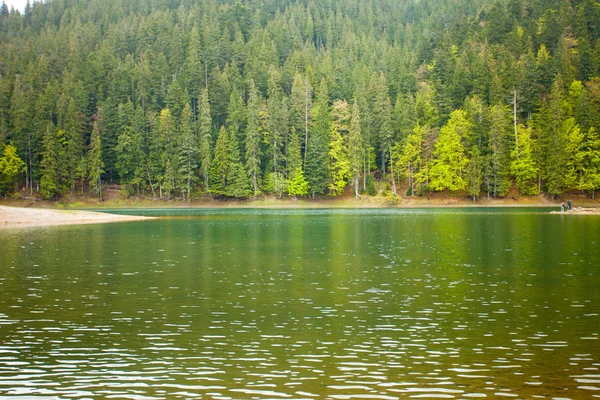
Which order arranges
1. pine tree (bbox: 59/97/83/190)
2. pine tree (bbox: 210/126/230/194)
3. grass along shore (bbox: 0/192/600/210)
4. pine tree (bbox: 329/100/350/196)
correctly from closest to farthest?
grass along shore (bbox: 0/192/600/210) < pine tree (bbox: 329/100/350/196) < pine tree (bbox: 210/126/230/194) < pine tree (bbox: 59/97/83/190)

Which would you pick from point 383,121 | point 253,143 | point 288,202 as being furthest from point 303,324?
point 383,121

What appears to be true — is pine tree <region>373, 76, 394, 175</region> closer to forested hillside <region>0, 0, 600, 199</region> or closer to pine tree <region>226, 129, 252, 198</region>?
forested hillside <region>0, 0, 600, 199</region>

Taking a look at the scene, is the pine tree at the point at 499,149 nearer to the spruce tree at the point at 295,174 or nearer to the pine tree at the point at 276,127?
the spruce tree at the point at 295,174

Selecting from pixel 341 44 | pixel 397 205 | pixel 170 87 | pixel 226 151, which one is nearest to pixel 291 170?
pixel 226 151

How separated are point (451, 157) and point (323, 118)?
93.9ft

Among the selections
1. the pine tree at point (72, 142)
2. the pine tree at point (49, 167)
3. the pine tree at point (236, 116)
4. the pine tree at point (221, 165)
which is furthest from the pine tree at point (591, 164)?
the pine tree at point (49, 167)

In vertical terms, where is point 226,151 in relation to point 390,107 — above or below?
below

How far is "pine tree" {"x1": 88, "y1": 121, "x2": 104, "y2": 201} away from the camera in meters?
117

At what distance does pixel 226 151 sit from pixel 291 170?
1391cm

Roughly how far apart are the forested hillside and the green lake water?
7200 centimetres

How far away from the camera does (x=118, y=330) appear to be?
667 inches

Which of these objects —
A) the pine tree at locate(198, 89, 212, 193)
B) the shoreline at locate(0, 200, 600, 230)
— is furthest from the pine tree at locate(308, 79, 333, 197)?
the pine tree at locate(198, 89, 212, 193)

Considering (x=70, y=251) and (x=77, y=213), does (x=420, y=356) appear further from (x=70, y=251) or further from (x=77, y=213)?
(x=77, y=213)

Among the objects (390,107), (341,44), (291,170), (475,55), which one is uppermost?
(341,44)
